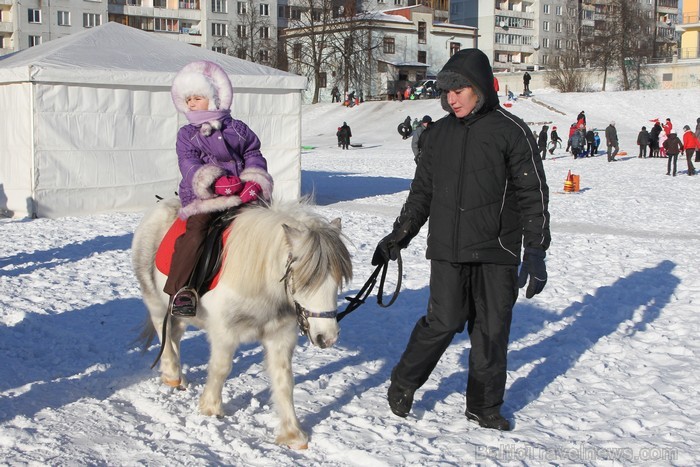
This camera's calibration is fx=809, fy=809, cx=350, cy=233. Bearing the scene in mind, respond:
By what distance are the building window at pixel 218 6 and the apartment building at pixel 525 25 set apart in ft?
103

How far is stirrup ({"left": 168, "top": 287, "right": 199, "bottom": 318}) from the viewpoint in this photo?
4.65 metres

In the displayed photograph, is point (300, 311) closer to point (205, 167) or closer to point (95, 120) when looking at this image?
point (205, 167)

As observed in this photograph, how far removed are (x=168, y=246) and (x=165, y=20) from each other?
7723cm

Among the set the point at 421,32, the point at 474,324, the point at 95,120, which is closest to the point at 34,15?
the point at 421,32

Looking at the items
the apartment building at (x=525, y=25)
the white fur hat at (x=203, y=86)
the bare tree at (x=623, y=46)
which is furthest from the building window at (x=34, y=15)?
the white fur hat at (x=203, y=86)

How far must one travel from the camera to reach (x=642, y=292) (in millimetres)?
8609

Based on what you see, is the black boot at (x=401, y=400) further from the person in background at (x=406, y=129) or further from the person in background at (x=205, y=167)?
the person in background at (x=406, y=129)

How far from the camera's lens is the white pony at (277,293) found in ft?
13.4

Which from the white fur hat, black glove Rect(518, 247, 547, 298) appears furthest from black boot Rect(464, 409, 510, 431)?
the white fur hat

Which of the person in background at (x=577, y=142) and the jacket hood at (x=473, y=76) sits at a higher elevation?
the jacket hood at (x=473, y=76)

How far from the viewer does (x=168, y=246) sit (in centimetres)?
504

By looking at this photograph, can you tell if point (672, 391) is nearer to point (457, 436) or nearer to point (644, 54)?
point (457, 436)

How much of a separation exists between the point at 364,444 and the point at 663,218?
39.6ft

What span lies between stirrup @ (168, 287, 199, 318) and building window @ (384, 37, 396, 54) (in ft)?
234
